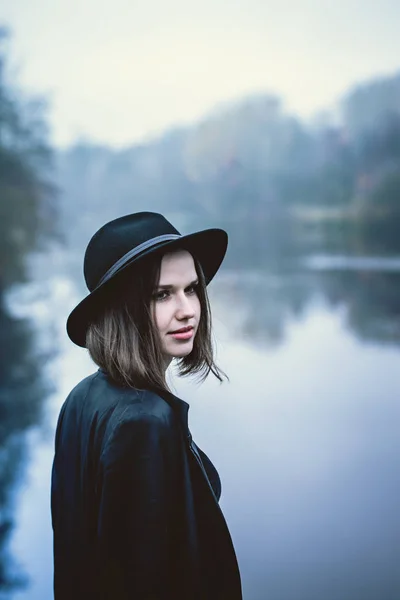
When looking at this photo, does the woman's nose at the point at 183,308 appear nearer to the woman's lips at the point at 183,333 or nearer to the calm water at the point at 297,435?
the woman's lips at the point at 183,333

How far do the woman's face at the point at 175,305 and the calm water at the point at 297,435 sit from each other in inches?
51.2

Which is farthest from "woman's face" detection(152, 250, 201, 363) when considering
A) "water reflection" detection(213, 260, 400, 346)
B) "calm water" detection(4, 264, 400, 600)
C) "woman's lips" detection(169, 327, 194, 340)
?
"water reflection" detection(213, 260, 400, 346)

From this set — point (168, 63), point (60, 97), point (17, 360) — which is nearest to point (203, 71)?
point (168, 63)

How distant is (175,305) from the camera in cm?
87

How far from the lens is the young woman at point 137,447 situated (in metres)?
0.76

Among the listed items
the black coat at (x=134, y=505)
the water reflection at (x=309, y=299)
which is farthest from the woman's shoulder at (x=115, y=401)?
the water reflection at (x=309, y=299)

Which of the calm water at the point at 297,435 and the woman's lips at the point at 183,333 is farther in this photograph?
the calm water at the point at 297,435

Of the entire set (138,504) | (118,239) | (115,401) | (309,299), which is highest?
(309,299)

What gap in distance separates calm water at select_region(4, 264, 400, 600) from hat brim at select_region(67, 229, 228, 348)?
123 centimetres

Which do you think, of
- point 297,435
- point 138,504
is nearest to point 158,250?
point 138,504

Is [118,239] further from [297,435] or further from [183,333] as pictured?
[297,435]

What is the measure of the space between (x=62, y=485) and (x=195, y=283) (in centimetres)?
38

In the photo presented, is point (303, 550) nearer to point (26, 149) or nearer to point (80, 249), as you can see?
point (80, 249)

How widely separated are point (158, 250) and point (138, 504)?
343mm
